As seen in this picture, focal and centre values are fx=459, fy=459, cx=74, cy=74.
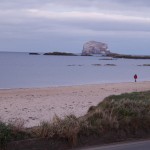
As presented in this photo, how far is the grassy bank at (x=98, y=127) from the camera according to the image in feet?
28.6

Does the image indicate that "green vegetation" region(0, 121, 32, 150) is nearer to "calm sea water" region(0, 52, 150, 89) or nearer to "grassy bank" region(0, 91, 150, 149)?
"grassy bank" region(0, 91, 150, 149)

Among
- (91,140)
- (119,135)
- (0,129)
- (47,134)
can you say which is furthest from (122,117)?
(0,129)

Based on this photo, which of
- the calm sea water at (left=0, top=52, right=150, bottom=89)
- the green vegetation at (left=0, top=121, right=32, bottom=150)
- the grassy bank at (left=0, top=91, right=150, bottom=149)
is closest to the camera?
the green vegetation at (left=0, top=121, right=32, bottom=150)

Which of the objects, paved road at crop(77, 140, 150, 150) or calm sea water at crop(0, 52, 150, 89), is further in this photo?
calm sea water at crop(0, 52, 150, 89)

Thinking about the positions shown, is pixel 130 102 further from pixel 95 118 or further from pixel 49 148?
pixel 49 148

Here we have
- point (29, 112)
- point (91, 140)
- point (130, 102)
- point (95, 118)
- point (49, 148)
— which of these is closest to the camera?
point (49, 148)

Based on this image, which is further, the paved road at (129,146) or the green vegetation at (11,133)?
the paved road at (129,146)

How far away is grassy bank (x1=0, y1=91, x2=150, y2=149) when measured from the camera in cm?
872

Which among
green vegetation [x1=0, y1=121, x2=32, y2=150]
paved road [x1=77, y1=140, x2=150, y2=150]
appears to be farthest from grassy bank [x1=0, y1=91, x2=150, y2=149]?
paved road [x1=77, y1=140, x2=150, y2=150]

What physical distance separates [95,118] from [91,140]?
82cm

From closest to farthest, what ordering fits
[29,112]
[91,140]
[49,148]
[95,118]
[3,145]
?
[3,145] < [49,148] < [91,140] < [95,118] < [29,112]

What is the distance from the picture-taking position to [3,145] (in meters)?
8.04

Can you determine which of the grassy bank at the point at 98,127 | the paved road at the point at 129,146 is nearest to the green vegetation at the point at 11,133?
the grassy bank at the point at 98,127

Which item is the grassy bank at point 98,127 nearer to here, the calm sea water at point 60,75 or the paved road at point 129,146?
the paved road at point 129,146
